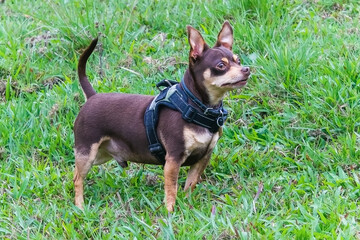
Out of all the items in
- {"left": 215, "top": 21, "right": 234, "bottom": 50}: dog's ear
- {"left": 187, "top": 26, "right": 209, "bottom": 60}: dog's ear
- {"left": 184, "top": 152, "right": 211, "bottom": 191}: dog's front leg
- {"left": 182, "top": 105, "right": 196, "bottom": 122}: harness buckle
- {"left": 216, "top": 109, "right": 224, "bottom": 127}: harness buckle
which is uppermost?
{"left": 187, "top": 26, "right": 209, "bottom": 60}: dog's ear

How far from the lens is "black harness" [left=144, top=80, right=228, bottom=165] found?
15.2ft

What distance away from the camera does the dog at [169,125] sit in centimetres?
463

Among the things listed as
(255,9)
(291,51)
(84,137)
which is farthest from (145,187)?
(255,9)

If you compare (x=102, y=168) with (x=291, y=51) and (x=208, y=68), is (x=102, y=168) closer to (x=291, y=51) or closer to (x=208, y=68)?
(x=208, y=68)

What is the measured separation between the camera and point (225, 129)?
19.1 feet

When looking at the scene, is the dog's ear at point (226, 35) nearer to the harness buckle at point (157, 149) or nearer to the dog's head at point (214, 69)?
the dog's head at point (214, 69)

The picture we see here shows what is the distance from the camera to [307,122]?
18.5 ft

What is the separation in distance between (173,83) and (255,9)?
214 centimetres

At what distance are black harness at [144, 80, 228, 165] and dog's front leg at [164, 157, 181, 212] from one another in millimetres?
164

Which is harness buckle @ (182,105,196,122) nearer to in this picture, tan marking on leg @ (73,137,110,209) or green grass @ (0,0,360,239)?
green grass @ (0,0,360,239)

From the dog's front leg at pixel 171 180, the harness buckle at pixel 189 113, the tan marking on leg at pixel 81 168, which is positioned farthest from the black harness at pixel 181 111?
the tan marking on leg at pixel 81 168

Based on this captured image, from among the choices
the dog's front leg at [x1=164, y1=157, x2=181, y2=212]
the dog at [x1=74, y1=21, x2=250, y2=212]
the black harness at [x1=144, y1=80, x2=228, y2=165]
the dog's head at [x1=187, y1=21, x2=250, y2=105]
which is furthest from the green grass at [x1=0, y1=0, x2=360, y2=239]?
the dog's head at [x1=187, y1=21, x2=250, y2=105]

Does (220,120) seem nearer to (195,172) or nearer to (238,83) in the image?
(238,83)

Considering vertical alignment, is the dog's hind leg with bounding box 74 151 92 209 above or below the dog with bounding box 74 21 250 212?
below
